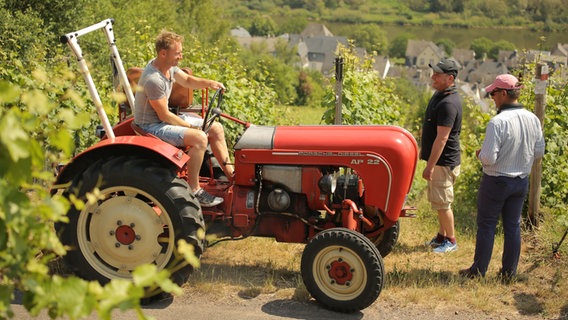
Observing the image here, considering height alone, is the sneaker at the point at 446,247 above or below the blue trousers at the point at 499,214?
below

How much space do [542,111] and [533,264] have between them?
155cm

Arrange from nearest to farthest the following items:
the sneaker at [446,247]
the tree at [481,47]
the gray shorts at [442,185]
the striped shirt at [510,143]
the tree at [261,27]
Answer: the striped shirt at [510,143] → the gray shorts at [442,185] → the sneaker at [446,247] → the tree at [481,47] → the tree at [261,27]

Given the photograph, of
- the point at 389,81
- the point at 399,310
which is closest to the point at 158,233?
the point at 399,310

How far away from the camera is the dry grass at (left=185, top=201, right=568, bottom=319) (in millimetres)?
4840

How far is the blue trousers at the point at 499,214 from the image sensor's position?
5.02 meters

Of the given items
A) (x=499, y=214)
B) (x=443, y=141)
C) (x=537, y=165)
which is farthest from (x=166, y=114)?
(x=537, y=165)

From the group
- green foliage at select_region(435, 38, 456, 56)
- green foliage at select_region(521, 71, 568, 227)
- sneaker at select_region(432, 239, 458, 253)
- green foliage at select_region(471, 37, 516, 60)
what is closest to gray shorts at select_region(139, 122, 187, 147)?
sneaker at select_region(432, 239, 458, 253)

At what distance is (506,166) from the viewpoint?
16.3ft

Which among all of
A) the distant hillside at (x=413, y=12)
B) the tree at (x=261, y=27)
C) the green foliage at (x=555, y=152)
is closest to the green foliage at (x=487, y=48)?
the distant hillside at (x=413, y=12)

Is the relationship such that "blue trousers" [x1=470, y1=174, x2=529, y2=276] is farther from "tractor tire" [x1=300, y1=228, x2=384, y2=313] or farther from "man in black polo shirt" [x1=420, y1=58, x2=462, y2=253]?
"tractor tire" [x1=300, y1=228, x2=384, y2=313]

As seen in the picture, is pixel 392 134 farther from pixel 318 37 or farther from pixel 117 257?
pixel 318 37

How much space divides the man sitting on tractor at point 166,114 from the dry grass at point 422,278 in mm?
686

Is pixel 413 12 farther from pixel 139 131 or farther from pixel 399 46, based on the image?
pixel 139 131

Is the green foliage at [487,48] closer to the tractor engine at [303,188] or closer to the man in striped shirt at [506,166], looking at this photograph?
the man in striped shirt at [506,166]
